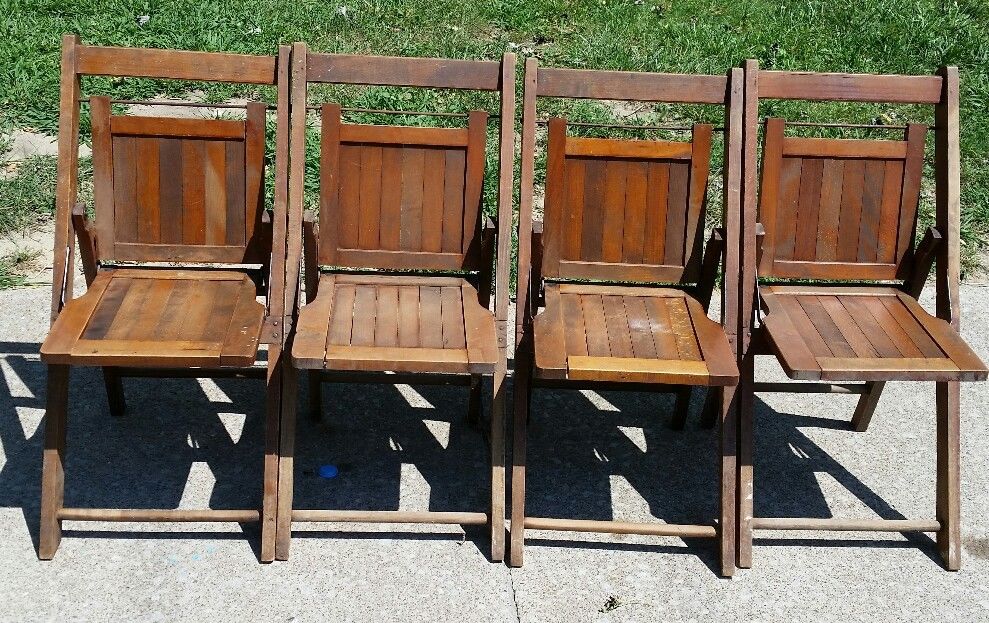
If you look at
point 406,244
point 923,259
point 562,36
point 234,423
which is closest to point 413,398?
point 234,423

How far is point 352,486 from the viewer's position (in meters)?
4.03

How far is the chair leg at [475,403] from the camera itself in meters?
4.26

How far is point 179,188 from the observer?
397 cm

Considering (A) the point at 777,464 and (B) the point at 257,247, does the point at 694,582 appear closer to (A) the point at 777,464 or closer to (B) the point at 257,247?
(A) the point at 777,464

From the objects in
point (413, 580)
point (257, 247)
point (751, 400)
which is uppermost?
point (257, 247)

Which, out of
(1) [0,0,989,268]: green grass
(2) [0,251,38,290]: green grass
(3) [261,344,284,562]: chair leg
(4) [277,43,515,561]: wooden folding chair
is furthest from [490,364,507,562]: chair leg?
(1) [0,0,989,268]: green grass

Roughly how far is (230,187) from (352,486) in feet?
3.54

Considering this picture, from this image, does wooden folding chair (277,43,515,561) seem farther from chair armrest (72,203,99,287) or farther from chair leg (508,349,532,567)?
chair armrest (72,203,99,287)

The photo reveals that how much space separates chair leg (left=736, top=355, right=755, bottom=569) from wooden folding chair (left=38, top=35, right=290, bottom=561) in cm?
145

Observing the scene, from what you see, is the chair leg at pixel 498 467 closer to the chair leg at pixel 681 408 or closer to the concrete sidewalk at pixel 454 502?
the concrete sidewalk at pixel 454 502

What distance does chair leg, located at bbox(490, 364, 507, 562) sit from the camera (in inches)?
145

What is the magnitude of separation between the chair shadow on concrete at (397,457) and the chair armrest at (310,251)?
63cm

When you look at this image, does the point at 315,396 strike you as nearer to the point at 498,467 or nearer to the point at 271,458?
the point at 271,458

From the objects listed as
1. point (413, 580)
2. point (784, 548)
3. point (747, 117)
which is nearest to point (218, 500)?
point (413, 580)
